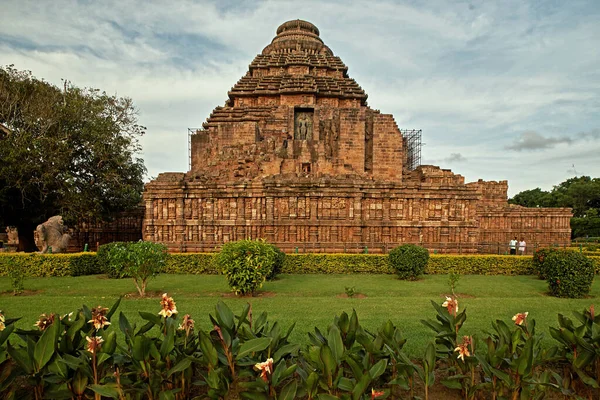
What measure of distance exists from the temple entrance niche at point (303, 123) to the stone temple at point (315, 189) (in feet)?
0.23

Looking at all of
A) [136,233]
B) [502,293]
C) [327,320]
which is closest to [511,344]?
[327,320]

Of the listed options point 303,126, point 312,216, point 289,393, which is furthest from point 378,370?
point 303,126

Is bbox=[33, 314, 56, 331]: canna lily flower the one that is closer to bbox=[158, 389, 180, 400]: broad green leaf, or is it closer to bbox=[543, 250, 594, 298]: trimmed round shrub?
bbox=[158, 389, 180, 400]: broad green leaf

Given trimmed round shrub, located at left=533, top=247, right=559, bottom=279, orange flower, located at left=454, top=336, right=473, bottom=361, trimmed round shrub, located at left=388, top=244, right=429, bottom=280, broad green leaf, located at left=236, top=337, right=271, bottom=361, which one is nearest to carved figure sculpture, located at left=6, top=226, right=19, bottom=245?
trimmed round shrub, located at left=388, top=244, right=429, bottom=280

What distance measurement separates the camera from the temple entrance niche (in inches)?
1083

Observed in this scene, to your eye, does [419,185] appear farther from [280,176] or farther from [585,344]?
[585,344]

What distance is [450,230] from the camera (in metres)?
20.2

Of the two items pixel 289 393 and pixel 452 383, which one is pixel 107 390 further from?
pixel 452 383

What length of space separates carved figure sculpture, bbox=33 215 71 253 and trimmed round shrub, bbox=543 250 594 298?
60.2ft

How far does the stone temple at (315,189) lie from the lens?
19453 mm

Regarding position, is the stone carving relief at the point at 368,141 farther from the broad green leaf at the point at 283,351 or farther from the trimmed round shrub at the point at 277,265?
the broad green leaf at the point at 283,351

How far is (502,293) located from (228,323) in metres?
10.7

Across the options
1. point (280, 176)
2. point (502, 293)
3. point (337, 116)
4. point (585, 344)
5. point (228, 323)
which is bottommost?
point (502, 293)

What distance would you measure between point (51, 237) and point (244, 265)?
1099 centimetres
